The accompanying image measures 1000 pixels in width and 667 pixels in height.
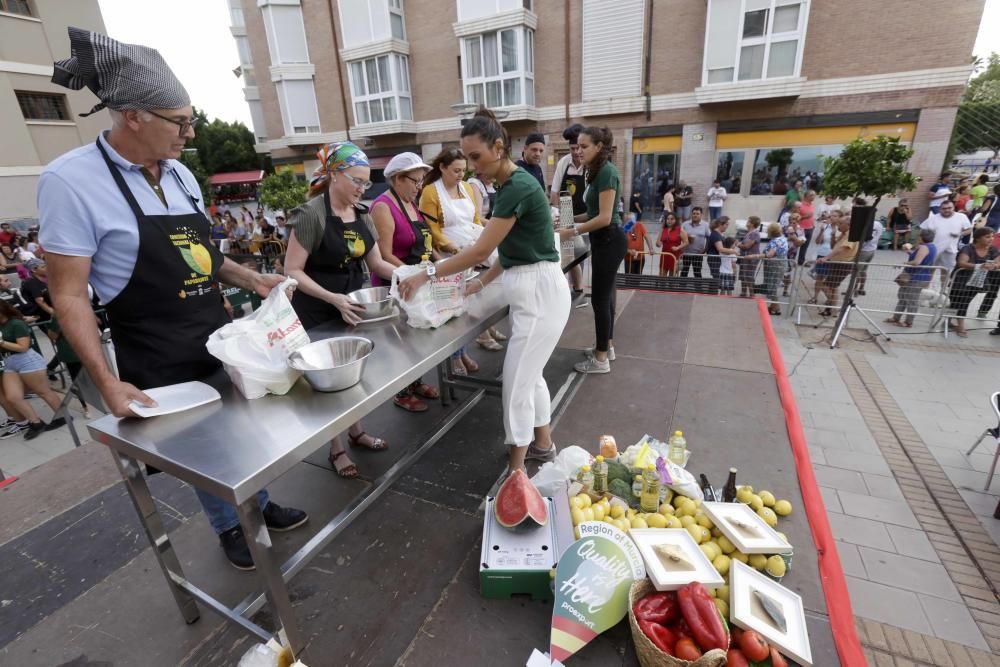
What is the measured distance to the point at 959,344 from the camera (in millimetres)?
6266

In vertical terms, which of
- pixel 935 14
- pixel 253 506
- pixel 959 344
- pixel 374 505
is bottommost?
pixel 959 344

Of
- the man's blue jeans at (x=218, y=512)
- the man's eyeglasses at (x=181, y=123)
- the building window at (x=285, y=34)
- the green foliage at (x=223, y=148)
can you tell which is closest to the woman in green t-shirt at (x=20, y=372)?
the man's blue jeans at (x=218, y=512)

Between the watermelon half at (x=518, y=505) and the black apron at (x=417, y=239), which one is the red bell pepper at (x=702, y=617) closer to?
the watermelon half at (x=518, y=505)

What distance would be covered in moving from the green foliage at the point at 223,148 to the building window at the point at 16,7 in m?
20.7

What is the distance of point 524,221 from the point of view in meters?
2.30

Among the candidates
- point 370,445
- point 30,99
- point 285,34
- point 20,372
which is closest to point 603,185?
point 370,445

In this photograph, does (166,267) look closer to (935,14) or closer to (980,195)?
(980,195)

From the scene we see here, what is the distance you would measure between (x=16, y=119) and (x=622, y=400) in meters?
19.6

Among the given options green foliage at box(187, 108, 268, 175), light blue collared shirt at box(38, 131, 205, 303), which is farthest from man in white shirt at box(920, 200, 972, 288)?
green foliage at box(187, 108, 268, 175)

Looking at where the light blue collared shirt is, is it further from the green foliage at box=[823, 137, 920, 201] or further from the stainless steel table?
the green foliage at box=[823, 137, 920, 201]

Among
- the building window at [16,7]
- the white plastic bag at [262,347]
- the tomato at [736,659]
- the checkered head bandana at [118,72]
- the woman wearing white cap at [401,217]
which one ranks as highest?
the building window at [16,7]

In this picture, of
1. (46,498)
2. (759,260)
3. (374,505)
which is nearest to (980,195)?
(759,260)

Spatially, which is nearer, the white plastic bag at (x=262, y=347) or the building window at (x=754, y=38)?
the white plastic bag at (x=262, y=347)

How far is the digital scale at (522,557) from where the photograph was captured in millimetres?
1942
